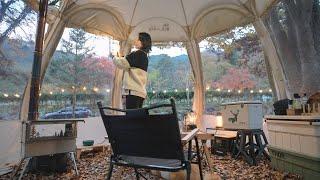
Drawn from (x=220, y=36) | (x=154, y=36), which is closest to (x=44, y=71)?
(x=154, y=36)

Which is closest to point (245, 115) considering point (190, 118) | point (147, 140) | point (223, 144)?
point (223, 144)

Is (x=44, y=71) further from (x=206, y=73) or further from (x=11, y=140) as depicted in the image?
(x=206, y=73)

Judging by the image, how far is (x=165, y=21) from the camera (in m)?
4.82

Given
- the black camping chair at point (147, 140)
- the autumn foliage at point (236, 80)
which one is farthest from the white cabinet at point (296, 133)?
the autumn foliage at point (236, 80)

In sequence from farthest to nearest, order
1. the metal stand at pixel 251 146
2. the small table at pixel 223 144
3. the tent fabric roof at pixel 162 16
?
the tent fabric roof at pixel 162 16 → the small table at pixel 223 144 → the metal stand at pixel 251 146

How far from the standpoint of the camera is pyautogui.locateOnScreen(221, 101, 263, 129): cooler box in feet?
10.6

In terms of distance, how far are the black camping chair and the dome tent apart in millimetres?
2553

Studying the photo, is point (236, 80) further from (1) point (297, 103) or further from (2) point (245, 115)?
(1) point (297, 103)

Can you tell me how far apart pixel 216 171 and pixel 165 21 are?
3071 mm

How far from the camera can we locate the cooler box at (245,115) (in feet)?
10.6

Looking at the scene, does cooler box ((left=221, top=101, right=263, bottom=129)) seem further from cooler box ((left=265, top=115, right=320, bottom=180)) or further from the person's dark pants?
the person's dark pants

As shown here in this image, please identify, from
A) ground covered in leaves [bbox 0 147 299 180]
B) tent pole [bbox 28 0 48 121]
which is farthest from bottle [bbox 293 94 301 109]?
tent pole [bbox 28 0 48 121]

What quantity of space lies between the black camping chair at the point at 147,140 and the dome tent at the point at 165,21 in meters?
2.55

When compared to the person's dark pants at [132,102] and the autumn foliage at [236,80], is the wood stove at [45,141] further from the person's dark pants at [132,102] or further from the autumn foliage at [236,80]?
the autumn foliage at [236,80]
